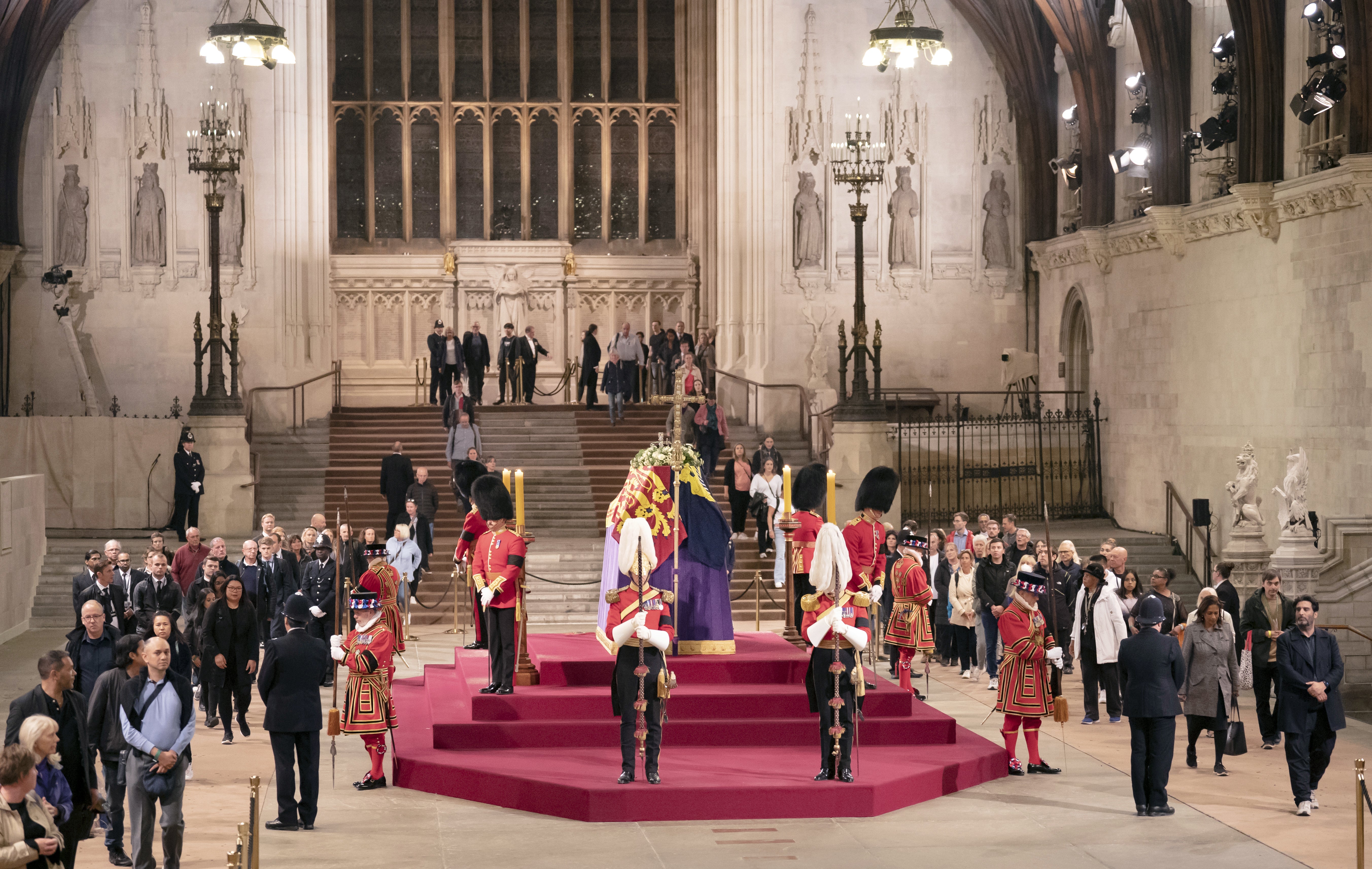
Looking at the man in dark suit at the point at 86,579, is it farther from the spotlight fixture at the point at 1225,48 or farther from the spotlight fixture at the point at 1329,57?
the spotlight fixture at the point at 1225,48

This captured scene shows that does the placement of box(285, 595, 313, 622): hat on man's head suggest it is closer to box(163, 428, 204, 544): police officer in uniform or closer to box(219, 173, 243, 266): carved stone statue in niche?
box(163, 428, 204, 544): police officer in uniform

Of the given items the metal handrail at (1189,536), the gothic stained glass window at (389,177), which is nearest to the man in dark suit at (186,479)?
the gothic stained glass window at (389,177)

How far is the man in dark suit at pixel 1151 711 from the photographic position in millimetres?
→ 10609

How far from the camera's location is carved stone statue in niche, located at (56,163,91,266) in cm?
2794

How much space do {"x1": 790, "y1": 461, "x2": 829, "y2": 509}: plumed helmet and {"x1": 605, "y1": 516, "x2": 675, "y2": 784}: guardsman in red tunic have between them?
1.60m

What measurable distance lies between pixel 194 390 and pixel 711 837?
2025 centimetres

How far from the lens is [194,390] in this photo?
28141 mm

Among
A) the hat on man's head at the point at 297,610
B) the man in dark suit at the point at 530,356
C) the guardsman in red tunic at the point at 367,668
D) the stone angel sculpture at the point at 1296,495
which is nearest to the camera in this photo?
the hat on man's head at the point at 297,610

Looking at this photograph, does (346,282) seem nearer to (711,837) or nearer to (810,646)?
(810,646)

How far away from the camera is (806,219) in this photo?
28.1 meters

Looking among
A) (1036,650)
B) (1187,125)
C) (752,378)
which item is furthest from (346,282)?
(1036,650)

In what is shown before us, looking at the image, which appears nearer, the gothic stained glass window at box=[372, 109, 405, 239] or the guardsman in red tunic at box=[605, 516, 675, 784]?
the guardsman in red tunic at box=[605, 516, 675, 784]

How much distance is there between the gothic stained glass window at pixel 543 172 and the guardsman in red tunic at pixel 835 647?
21.4m

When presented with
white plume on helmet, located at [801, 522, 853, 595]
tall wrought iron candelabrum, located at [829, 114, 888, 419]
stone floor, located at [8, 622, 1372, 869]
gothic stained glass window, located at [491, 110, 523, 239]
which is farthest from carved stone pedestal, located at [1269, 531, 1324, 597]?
gothic stained glass window, located at [491, 110, 523, 239]
